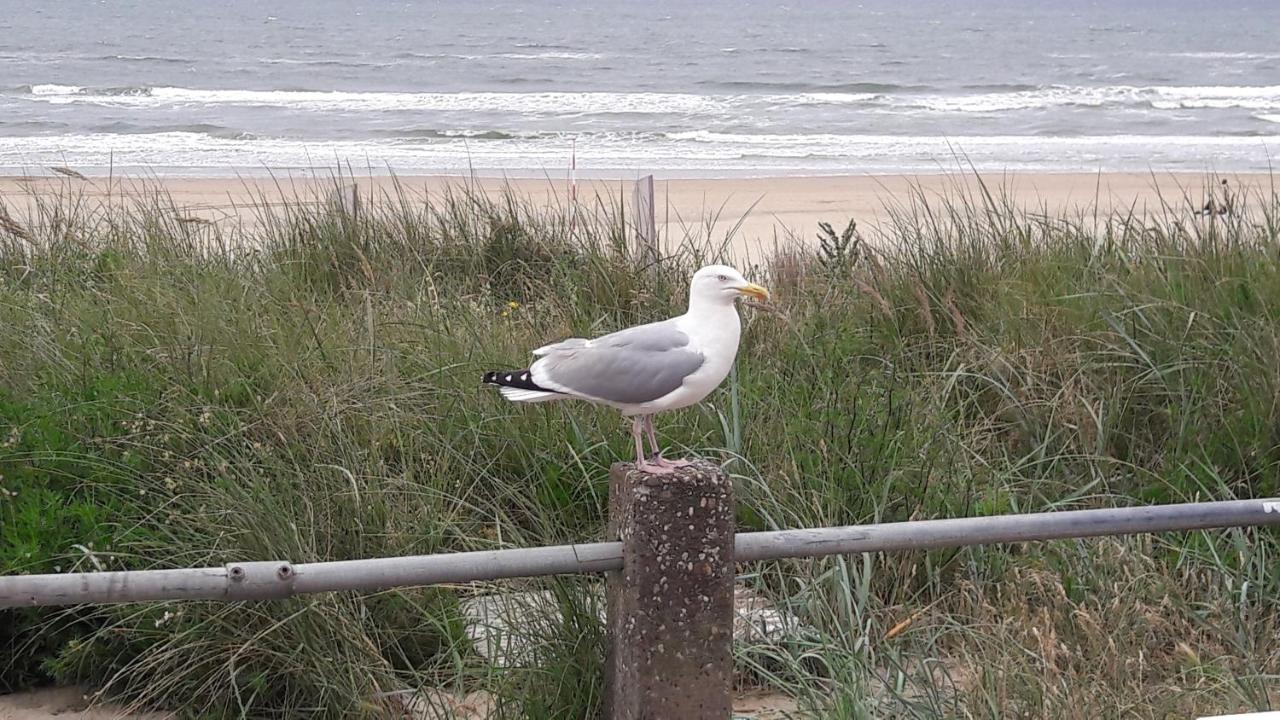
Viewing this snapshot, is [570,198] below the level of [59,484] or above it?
above

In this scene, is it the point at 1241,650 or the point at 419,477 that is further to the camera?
the point at 419,477

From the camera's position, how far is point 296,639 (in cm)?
320

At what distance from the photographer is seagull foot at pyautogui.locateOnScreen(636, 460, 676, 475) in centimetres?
254

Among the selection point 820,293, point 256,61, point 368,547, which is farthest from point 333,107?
point 368,547

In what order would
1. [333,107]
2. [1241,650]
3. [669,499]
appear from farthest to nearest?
[333,107], [1241,650], [669,499]

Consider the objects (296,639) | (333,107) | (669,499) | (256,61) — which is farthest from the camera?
(256,61)

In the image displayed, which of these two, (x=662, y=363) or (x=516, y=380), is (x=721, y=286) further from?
(x=516, y=380)

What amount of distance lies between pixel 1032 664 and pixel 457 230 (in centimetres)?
437

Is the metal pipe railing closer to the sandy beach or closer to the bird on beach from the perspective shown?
the bird on beach

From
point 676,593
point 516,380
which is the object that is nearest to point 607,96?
point 516,380

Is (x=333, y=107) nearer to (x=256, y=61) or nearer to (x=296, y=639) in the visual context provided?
(x=256, y=61)

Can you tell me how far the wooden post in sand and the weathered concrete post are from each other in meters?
3.45

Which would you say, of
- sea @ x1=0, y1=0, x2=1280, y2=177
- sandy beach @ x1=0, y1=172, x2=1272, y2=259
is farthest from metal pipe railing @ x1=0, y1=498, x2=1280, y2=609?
sandy beach @ x1=0, y1=172, x2=1272, y2=259

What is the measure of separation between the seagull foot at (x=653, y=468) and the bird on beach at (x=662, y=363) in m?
0.24
